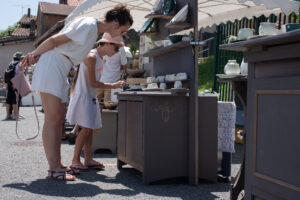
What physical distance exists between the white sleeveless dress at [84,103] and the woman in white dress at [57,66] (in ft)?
1.21

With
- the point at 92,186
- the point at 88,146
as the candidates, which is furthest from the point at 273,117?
the point at 88,146

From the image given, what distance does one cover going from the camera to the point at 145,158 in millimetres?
4020

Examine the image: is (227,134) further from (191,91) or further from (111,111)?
Result: (111,111)

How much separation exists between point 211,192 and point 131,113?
48.7 inches

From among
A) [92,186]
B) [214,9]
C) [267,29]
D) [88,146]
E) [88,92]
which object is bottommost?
[92,186]

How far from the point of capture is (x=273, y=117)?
2283 millimetres

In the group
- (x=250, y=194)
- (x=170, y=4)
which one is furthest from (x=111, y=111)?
(x=250, y=194)

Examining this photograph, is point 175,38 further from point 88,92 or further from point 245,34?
point 245,34

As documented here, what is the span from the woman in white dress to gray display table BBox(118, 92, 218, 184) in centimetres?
74

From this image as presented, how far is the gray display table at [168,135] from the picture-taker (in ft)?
13.2

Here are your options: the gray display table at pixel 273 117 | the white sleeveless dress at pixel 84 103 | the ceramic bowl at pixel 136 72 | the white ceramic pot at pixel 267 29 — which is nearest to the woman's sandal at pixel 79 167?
the white sleeveless dress at pixel 84 103

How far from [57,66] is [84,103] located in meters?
0.66

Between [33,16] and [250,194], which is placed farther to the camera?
[33,16]

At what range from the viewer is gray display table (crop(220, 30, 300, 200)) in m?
2.14
